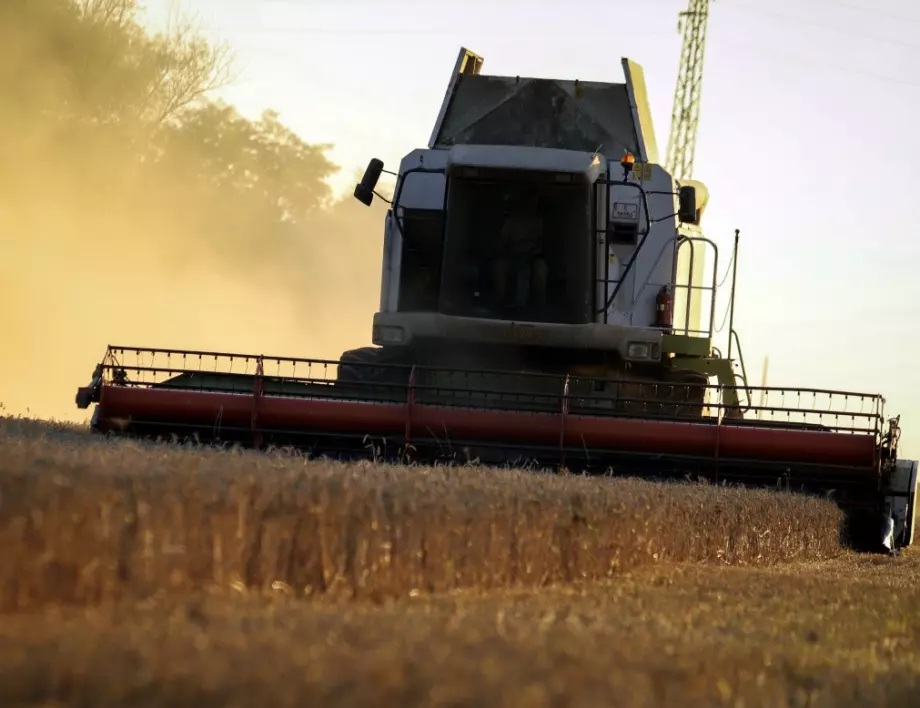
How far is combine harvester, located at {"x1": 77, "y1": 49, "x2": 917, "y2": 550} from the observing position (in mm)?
10719

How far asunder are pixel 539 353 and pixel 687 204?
1.62 meters

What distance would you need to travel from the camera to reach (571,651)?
160 inches

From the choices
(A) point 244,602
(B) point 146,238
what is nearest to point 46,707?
(A) point 244,602

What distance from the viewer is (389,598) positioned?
19.0 ft

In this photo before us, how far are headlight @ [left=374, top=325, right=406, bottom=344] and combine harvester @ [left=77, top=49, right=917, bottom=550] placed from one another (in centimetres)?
1

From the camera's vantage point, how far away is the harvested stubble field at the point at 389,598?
3467 mm

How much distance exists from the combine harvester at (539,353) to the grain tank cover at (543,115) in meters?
0.02

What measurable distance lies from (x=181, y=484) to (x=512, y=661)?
2.08 metres

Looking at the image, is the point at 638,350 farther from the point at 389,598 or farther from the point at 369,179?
the point at 389,598

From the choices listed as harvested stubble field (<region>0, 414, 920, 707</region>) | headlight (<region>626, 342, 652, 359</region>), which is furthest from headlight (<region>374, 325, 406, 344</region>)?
harvested stubble field (<region>0, 414, 920, 707</region>)

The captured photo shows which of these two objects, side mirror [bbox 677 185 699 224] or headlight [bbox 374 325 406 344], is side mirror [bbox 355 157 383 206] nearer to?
headlight [bbox 374 325 406 344]

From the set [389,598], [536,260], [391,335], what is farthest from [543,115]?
[389,598]

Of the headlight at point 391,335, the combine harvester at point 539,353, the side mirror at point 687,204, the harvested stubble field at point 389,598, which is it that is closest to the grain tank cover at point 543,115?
the combine harvester at point 539,353

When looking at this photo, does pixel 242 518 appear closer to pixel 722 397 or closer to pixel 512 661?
pixel 512 661
